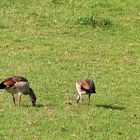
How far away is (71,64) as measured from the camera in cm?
1805

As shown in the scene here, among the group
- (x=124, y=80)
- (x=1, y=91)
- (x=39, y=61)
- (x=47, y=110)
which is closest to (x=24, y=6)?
(x=39, y=61)

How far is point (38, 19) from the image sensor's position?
889 inches

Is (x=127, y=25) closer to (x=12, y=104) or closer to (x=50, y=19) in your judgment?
(x=50, y=19)

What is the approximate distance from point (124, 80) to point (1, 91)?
3550 mm

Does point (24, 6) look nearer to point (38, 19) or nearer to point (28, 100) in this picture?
point (38, 19)

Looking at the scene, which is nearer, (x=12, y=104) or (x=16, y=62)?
(x=12, y=104)

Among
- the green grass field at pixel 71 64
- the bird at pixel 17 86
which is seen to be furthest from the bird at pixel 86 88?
the bird at pixel 17 86

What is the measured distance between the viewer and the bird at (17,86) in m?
13.0

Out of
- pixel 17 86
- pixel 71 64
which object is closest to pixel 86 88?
pixel 17 86

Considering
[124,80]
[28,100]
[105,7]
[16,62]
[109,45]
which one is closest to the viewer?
[28,100]

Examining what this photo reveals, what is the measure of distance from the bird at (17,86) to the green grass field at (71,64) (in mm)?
237

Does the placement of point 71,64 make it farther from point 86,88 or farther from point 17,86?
point 17,86

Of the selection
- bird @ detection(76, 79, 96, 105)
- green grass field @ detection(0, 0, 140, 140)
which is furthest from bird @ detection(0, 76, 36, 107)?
bird @ detection(76, 79, 96, 105)

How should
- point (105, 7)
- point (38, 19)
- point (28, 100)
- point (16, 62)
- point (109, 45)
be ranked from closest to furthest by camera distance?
1. point (28, 100)
2. point (16, 62)
3. point (109, 45)
4. point (38, 19)
5. point (105, 7)
